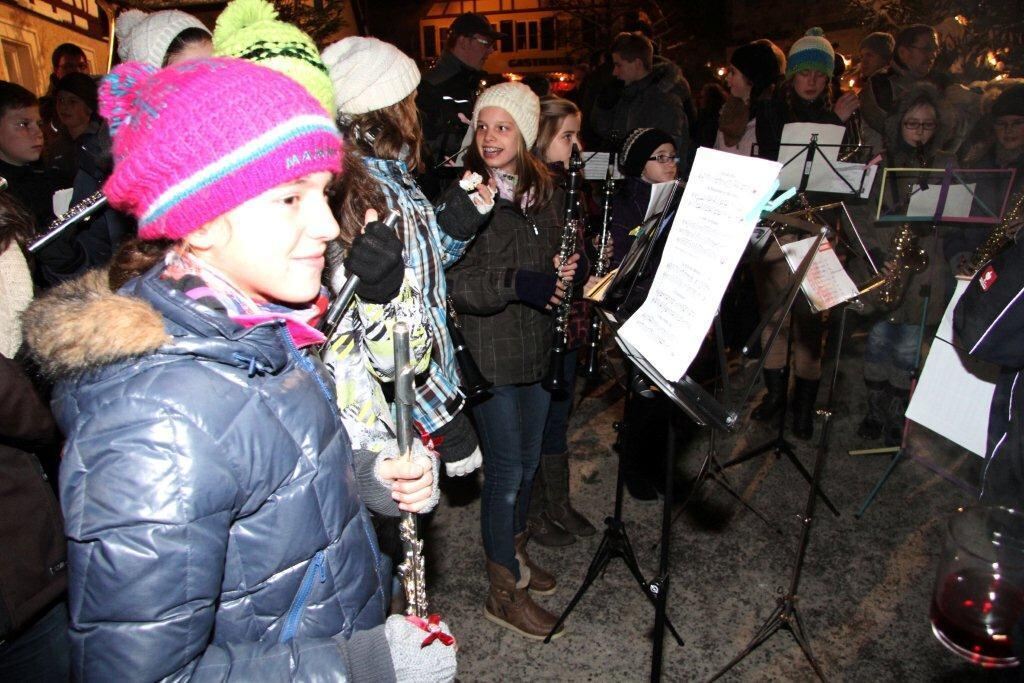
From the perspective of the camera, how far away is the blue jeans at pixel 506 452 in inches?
110

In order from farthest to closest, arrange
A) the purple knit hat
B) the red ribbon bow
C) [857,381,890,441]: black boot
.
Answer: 1. [857,381,890,441]: black boot
2. the red ribbon bow
3. the purple knit hat

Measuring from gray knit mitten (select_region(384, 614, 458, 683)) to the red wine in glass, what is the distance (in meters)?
1.03

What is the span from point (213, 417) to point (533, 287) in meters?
1.74

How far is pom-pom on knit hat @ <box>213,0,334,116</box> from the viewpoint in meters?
Result: 1.80

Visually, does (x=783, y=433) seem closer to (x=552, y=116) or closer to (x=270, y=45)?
(x=552, y=116)

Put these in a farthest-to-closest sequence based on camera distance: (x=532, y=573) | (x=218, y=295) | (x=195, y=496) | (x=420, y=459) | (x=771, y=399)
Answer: (x=771, y=399) → (x=532, y=573) → (x=420, y=459) → (x=218, y=295) → (x=195, y=496)

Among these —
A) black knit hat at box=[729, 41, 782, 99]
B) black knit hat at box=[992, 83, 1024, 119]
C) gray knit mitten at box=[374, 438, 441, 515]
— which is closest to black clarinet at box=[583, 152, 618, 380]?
gray knit mitten at box=[374, 438, 441, 515]

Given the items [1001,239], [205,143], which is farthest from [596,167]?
[205,143]

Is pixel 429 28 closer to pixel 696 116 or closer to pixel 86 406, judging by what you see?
pixel 696 116

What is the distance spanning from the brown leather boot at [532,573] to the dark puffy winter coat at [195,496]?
1.99 meters

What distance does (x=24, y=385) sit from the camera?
1.65 metres

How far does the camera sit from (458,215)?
2.47 m

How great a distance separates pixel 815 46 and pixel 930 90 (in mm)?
1001

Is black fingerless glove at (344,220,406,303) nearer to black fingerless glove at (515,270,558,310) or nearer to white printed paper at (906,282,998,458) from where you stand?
black fingerless glove at (515,270,558,310)
